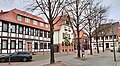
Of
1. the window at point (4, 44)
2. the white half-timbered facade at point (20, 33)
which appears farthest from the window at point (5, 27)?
the window at point (4, 44)

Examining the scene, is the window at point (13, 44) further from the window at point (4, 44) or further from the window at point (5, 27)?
the window at point (5, 27)

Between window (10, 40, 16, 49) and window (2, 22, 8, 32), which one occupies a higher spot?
window (2, 22, 8, 32)

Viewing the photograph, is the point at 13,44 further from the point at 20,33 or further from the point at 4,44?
the point at 20,33

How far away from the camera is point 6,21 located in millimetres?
37469

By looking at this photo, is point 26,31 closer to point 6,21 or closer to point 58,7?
point 6,21

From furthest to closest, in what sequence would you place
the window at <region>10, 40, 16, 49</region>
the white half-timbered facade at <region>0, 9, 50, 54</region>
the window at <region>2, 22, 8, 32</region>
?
the window at <region>10, 40, 16, 49</region> → the white half-timbered facade at <region>0, 9, 50, 54</region> → the window at <region>2, 22, 8, 32</region>

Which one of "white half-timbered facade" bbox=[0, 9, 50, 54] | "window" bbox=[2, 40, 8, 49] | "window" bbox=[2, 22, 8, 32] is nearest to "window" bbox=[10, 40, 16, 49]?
"white half-timbered facade" bbox=[0, 9, 50, 54]

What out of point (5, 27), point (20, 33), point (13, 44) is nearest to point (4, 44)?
point (13, 44)

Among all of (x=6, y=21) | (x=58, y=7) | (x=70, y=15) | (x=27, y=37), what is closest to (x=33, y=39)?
(x=27, y=37)

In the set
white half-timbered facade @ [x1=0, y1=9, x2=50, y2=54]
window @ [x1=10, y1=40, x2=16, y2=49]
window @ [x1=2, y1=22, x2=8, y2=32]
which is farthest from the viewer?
window @ [x1=10, y1=40, x2=16, y2=49]

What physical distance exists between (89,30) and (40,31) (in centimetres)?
1396

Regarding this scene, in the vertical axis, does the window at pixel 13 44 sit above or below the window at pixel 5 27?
below

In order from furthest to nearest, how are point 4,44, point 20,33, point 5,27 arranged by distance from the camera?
1. point 20,33
2. point 5,27
3. point 4,44

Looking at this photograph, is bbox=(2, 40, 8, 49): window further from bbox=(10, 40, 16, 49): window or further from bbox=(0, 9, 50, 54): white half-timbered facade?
bbox=(10, 40, 16, 49): window
